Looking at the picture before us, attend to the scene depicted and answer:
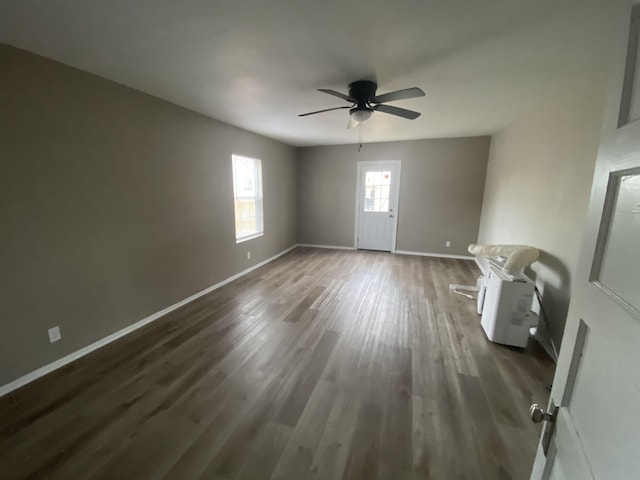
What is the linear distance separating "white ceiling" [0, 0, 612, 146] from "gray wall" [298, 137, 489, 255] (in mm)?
2434

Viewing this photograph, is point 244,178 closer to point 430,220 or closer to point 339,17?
point 339,17

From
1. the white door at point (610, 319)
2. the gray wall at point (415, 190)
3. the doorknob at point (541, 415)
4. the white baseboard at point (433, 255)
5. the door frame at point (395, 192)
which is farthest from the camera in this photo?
the door frame at point (395, 192)

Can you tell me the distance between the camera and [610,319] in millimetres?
567

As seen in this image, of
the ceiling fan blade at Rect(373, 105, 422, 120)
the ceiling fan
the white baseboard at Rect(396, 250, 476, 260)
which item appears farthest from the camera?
the white baseboard at Rect(396, 250, 476, 260)

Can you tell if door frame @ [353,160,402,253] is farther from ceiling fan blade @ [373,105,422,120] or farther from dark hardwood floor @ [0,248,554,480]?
ceiling fan blade @ [373,105,422,120]

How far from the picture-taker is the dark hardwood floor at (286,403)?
1399 mm

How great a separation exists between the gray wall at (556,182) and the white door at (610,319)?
187cm

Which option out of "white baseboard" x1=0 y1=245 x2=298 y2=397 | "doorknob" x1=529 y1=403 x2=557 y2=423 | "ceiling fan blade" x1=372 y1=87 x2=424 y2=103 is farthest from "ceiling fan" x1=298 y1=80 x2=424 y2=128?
"white baseboard" x1=0 y1=245 x2=298 y2=397

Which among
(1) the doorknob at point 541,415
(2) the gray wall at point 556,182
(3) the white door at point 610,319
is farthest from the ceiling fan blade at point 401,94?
(1) the doorknob at point 541,415

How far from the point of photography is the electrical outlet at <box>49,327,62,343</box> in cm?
208

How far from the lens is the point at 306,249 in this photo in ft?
20.5

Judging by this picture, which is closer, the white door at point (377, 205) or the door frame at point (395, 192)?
the door frame at point (395, 192)

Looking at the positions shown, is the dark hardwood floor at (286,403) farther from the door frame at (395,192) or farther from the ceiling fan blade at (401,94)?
the door frame at (395,192)

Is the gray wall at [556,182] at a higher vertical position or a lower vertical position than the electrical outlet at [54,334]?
higher
